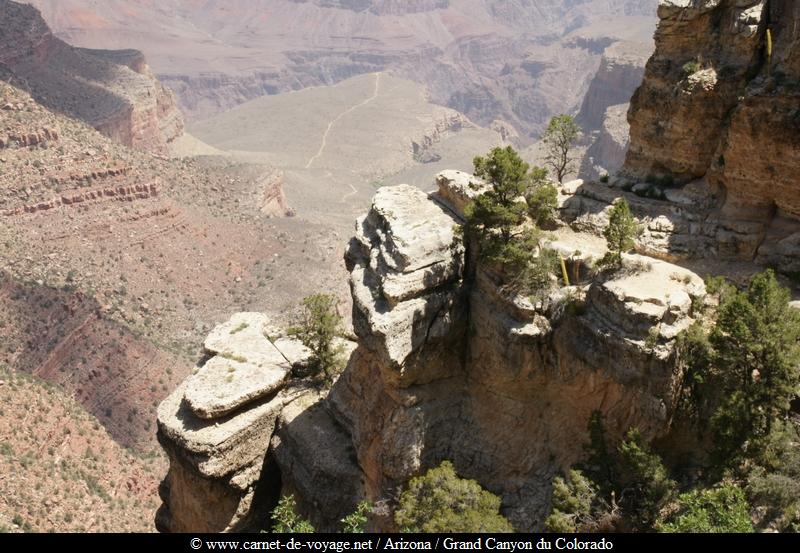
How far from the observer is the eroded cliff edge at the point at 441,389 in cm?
2517

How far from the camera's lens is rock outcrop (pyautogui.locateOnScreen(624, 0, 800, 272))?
86.6 ft

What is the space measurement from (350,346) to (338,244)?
53.5 m

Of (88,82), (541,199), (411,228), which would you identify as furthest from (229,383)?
(88,82)

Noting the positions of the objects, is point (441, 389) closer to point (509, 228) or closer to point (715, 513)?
point (509, 228)

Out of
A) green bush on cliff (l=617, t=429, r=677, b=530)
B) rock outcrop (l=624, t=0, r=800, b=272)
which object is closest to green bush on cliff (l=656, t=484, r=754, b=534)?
green bush on cliff (l=617, t=429, r=677, b=530)

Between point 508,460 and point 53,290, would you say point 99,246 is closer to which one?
point 53,290

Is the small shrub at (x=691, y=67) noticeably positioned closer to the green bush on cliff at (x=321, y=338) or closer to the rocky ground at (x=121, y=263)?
the green bush on cliff at (x=321, y=338)

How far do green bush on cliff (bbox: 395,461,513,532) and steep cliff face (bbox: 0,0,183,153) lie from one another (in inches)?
3549

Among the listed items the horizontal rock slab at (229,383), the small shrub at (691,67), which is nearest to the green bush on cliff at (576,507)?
the horizontal rock slab at (229,383)

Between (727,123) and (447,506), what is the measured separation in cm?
2022

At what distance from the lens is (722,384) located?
23.8 metres

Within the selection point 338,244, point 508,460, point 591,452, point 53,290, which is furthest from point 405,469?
point 338,244

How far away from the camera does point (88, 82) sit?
116875 mm
